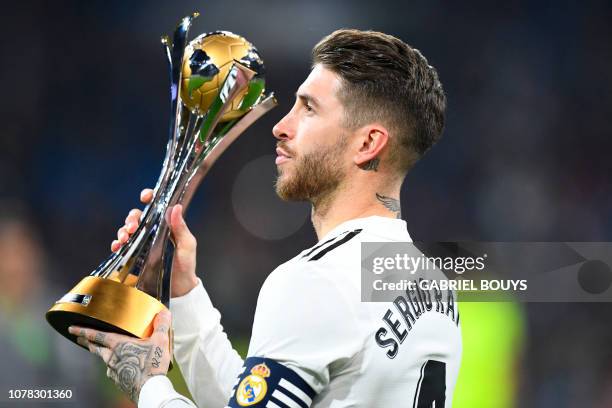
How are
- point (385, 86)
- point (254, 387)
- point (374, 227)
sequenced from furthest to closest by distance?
1. point (385, 86)
2. point (374, 227)
3. point (254, 387)

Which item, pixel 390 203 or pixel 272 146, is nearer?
pixel 390 203

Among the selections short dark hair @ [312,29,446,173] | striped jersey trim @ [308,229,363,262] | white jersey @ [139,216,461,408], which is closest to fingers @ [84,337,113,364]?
white jersey @ [139,216,461,408]

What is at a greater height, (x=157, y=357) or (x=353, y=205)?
(x=353, y=205)

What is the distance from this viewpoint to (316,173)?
1722mm

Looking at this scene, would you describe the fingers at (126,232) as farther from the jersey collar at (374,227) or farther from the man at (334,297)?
the jersey collar at (374,227)

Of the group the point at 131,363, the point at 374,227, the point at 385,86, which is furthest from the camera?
the point at 385,86

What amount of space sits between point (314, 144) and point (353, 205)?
0.54 ft

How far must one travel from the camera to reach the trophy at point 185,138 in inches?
64.4

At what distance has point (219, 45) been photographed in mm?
1854

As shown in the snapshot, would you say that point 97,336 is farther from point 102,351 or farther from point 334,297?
point 334,297

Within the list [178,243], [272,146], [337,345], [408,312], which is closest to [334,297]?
[337,345]

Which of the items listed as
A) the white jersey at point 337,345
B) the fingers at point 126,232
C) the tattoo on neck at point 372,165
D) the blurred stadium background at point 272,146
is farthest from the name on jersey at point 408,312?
the blurred stadium background at point 272,146

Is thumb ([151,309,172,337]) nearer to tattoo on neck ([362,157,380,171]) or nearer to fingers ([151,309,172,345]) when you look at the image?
fingers ([151,309,172,345])

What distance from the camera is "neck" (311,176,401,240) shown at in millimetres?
1710
